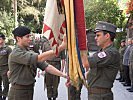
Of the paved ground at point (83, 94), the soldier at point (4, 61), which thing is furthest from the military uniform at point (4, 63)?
the paved ground at point (83, 94)

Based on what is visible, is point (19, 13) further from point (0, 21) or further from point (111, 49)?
point (111, 49)

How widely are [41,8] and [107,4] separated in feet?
76.0

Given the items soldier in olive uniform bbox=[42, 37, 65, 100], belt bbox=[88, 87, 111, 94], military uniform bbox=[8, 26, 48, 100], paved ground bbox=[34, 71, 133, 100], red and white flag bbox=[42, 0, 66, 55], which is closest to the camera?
Result: red and white flag bbox=[42, 0, 66, 55]

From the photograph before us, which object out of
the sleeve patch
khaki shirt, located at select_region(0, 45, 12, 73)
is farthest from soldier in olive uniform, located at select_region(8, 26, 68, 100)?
khaki shirt, located at select_region(0, 45, 12, 73)

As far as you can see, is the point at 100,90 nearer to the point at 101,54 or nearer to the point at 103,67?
the point at 103,67

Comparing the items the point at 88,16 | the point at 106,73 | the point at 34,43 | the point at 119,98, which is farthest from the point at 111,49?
the point at 88,16

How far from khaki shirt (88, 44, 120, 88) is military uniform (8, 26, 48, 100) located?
35.1 inches

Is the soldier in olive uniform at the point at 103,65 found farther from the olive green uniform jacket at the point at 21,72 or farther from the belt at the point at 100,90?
the olive green uniform jacket at the point at 21,72

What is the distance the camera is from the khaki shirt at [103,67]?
468cm

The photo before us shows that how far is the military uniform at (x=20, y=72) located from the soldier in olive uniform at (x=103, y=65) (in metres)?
0.90

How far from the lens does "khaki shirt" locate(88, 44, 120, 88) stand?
15.4 ft

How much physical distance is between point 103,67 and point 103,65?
0.05 m

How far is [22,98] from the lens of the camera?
523 centimetres

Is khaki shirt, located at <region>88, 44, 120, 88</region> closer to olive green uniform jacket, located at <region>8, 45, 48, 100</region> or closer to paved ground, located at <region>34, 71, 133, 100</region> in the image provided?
olive green uniform jacket, located at <region>8, 45, 48, 100</region>
